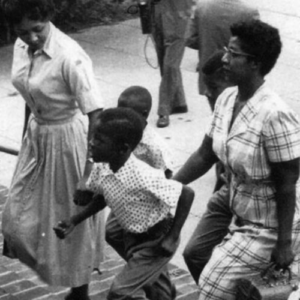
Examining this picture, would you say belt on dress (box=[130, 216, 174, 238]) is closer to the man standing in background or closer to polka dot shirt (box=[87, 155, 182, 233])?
polka dot shirt (box=[87, 155, 182, 233])

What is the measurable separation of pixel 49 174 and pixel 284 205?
1762mm

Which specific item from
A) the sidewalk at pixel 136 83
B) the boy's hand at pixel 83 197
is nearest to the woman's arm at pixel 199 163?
the boy's hand at pixel 83 197

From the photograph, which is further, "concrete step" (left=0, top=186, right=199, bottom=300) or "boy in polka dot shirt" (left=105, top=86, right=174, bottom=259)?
"concrete step" (left=0, top=186, right=199, bottom=300)

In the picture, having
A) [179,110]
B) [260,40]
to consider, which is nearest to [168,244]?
[260,40]

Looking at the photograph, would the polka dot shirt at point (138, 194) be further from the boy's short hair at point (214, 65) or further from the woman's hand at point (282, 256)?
the boy's short hair at point (214, 65)

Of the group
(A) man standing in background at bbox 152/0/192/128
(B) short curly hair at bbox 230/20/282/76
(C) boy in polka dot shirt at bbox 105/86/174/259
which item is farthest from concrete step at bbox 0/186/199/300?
(A) man standing in background at bbox 152/0/192/128

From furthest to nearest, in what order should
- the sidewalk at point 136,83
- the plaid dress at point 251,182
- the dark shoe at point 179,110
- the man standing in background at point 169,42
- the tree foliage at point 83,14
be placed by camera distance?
the tree foliage at point 83,14 → the dark shoe at point 179,110 → the man standing in background at point 169,42 → the sidewalk at point 136,83 → the plaid dress at point 251,182

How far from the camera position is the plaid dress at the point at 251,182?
16.1ft

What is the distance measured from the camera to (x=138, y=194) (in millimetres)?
5211

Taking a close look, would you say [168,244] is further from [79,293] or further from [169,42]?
[169,42]

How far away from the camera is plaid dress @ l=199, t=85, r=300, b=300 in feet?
16.1

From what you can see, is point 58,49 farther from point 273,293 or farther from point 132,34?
point 132,34

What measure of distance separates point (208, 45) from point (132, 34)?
190 inches

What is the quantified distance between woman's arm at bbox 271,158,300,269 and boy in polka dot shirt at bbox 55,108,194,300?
501mm
